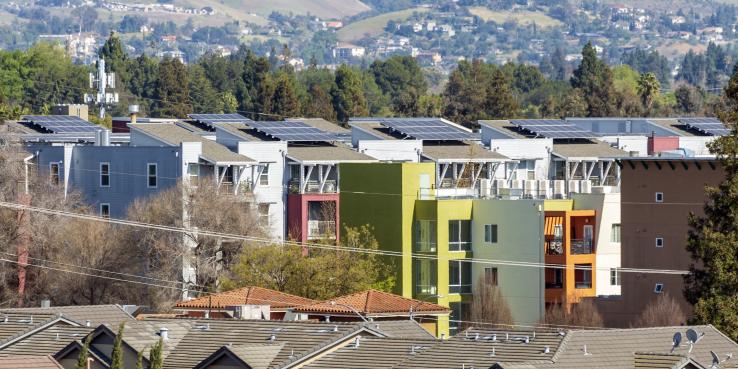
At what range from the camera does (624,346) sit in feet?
165

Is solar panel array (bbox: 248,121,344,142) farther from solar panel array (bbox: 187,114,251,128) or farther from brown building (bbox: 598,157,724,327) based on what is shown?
brown building (bbox: 598,157,724,327)

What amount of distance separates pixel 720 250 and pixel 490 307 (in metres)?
18.1

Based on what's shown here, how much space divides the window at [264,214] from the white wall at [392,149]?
7.66m

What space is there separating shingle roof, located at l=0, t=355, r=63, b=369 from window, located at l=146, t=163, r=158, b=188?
4397cm

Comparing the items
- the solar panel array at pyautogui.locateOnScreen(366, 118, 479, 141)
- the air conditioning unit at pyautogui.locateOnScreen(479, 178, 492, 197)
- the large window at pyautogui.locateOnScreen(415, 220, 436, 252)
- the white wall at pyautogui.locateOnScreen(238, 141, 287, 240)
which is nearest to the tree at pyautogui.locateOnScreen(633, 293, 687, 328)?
the large window at pyautogui.locateOnScreen(415, 220, 436, 252)

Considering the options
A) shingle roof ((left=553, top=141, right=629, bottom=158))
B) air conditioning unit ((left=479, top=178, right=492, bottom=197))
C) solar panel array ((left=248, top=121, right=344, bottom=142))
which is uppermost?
solar panel array ((left=248, top=121, right=344, bottom=142))

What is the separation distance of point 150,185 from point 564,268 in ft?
61.1

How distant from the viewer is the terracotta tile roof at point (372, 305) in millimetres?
64812

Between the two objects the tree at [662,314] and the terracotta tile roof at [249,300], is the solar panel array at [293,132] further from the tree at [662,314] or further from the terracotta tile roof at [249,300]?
the terracotta tile roof at [249,300]

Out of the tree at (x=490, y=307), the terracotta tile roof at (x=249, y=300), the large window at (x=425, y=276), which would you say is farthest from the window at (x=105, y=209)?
the terracotta tile roof at (x=249, y=300)

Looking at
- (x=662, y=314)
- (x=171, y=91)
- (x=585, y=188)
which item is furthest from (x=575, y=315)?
(x=171, y=91)

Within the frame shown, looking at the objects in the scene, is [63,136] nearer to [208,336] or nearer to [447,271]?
[447,271]

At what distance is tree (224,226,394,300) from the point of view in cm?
7744

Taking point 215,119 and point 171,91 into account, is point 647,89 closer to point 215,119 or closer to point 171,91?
point 171,91
